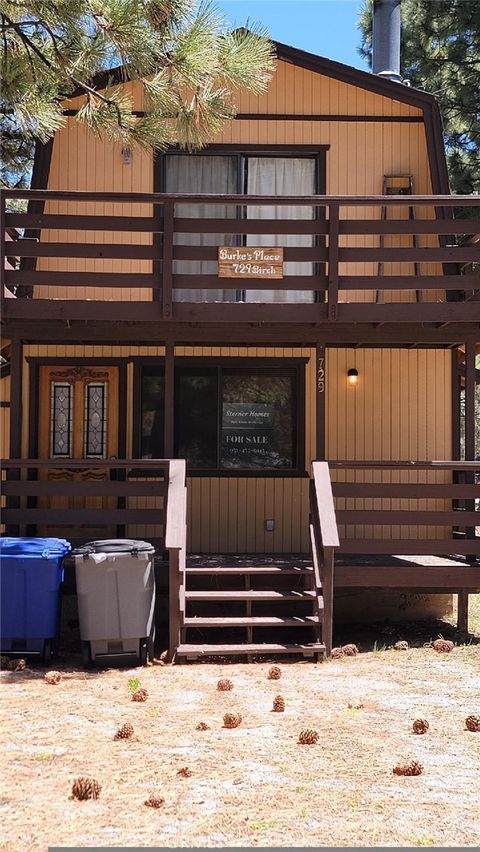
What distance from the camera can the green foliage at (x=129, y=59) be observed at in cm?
657

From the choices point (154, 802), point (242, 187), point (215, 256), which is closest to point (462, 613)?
point (215, 256)

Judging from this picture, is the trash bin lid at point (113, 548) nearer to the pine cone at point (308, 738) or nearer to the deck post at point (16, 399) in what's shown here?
the deck post at point (16, 399)

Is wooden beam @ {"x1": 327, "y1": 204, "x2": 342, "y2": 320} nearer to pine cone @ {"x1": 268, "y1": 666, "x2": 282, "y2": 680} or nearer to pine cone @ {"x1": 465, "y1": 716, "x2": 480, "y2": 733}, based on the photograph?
pine cone @ {"x1": 268, "y1": 666, "x2": 282, "y2": 680}

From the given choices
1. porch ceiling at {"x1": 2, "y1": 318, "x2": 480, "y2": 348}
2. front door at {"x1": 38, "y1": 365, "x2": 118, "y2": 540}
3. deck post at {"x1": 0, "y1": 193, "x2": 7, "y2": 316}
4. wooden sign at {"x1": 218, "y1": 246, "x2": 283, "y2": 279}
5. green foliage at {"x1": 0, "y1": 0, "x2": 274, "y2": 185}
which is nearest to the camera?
green foliage at {"x1": 0, "y1": 0, "x2": 274, "y2": 185}

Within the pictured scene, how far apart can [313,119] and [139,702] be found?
23.8ft

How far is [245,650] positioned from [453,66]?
15.8 metres

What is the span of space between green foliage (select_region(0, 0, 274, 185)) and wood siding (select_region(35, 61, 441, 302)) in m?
2.54

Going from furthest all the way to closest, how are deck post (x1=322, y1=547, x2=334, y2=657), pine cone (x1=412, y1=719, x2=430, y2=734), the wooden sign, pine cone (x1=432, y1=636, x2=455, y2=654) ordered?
the wooden sign < pine cone (x1=432, y1=636, x2=455, y2=654) < deck post (x1=322, y1=547, x2=334, y2=657) < pine cone (x1=412, y1=719, x2=430, y2=734)

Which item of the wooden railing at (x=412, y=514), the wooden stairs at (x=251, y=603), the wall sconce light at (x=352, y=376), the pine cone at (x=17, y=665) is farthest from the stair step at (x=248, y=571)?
the wall sconce light at (x=352, y=376)

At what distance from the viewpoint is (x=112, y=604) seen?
7.45 metres

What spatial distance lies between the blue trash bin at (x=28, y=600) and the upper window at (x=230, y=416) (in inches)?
127

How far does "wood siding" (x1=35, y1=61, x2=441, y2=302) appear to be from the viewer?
34.0ft

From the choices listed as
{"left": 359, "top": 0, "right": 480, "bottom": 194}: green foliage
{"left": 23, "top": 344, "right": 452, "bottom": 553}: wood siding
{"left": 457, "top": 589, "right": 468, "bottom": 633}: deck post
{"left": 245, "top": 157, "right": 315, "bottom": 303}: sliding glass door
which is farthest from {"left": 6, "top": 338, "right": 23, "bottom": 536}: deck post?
{"left": 359, "top": 0, "right": 480, "bottom": 194}: green foliage

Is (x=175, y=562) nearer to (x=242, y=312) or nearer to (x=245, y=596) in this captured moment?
(x=245, y=596)
